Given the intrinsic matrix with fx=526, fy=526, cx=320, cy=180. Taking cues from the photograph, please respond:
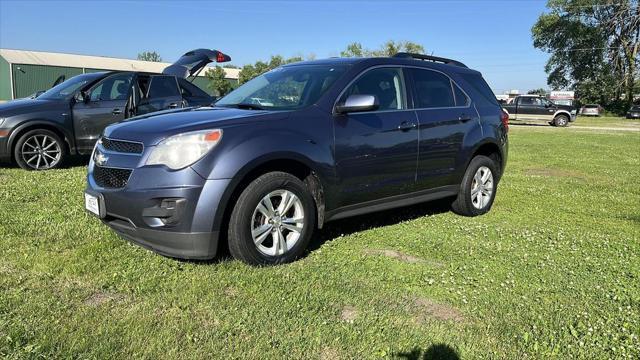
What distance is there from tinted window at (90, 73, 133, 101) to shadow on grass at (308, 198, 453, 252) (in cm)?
501

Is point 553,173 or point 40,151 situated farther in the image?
point 553,173

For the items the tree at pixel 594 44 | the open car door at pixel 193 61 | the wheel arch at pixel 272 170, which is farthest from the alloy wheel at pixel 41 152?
the tree at pixel 594 44

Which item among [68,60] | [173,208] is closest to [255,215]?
[173,208]

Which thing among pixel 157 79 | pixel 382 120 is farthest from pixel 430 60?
pixel 157 79

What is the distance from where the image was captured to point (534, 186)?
324 inches

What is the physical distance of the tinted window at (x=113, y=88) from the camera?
28.1 feet

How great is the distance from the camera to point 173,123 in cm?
402

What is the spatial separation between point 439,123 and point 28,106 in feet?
20.6

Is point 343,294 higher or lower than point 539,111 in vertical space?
lower

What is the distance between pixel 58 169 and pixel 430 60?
234 inches

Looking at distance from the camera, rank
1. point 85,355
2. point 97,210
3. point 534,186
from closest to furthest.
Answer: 1. point 85,355
2. point 97,210
3. point 534,186

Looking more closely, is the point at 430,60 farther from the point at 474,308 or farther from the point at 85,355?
the point at 85,355

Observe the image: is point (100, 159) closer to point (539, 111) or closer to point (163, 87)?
point (163, 87)

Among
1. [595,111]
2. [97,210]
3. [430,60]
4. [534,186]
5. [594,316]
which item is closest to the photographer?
[594,316]
